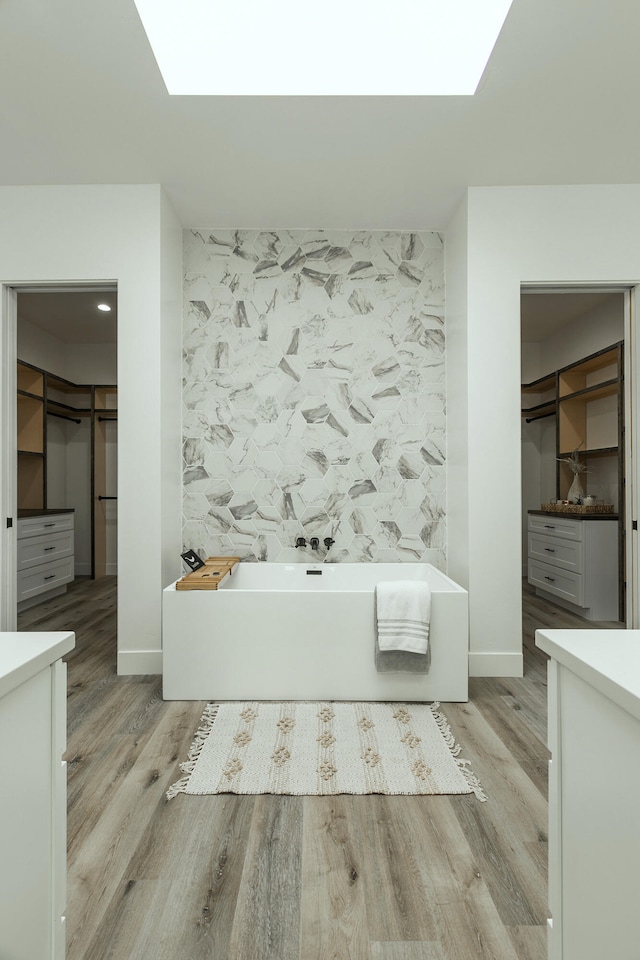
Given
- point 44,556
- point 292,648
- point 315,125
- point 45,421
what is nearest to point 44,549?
point 44,556

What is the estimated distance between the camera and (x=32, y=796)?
88 cm

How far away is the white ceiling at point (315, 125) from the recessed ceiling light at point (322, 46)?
0.12 ft

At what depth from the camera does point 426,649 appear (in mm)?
2516

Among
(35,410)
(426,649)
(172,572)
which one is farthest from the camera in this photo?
(35,410)

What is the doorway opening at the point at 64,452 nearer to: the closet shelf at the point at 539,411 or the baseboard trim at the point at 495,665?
the baseboard trim at the point at 495,665

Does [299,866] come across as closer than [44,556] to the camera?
Yes

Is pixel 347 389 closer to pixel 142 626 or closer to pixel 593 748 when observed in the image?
pixel 142 626

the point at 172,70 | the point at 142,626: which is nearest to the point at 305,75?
the point at 172,70

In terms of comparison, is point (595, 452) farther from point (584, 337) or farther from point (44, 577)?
point (44, 577)

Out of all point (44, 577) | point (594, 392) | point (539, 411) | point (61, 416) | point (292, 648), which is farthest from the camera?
point (61, 416)

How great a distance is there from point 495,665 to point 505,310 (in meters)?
1.98

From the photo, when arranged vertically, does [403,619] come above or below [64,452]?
below

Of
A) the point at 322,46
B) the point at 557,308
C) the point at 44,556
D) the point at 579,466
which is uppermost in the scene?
the point at 322,46

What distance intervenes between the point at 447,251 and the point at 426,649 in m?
2.46
